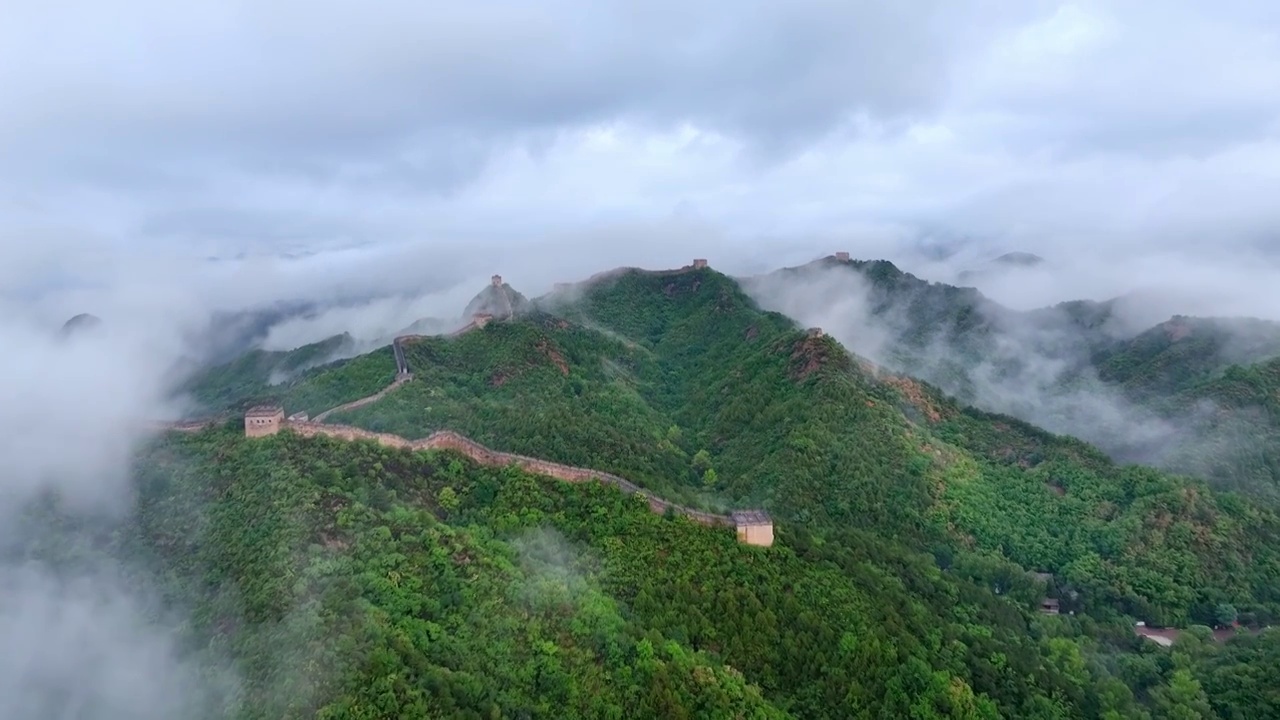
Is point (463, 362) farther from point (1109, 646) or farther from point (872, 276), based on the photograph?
point (872, 276)

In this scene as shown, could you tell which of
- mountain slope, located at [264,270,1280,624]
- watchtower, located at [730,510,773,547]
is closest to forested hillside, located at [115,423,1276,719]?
watchtower, located at [730,510,773,547]

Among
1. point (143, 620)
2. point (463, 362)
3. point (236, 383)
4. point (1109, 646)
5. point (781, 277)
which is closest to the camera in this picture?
point (143, 620)

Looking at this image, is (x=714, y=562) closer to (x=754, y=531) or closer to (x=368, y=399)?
(x=754, y=531)

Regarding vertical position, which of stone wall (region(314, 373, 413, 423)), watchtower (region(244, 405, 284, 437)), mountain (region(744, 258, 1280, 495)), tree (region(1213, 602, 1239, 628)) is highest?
watchtower (region(244, 405, 284, 437))

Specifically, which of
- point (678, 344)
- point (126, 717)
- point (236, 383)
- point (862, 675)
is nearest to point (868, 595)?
point (862, 675)

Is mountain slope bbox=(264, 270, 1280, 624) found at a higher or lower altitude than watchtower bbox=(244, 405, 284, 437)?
lower

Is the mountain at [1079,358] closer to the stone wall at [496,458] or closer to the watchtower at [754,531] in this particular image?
the watchtower at [754,531]

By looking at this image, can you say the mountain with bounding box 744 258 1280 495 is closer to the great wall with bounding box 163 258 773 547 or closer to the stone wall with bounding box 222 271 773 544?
the great wall with bounding box 163 258 773 547

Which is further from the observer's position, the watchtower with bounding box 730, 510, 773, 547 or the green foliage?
the green foliage
